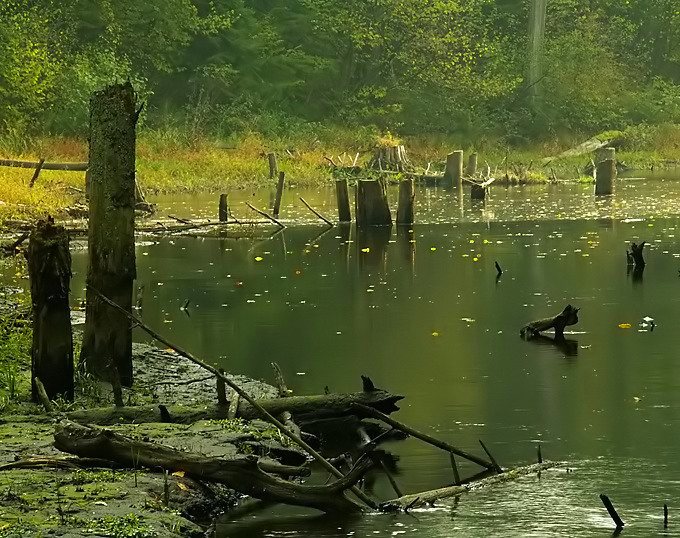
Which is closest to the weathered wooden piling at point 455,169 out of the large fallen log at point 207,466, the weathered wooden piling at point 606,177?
the weathered wooden piling at point 606,177

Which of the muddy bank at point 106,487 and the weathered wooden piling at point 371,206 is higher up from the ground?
the weathered wooden piling at point 371,206

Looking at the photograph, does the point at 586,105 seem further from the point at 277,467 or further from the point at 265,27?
the point at 277,467

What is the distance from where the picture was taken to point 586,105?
7288cm

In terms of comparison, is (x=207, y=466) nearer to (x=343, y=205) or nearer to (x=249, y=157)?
(x=343, y=205)

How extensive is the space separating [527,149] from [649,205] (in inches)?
1169

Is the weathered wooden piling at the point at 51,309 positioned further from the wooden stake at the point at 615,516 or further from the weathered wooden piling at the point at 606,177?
the weathered wooden piling at the point at 606,177

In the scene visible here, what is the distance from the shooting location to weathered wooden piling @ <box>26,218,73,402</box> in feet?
39.4

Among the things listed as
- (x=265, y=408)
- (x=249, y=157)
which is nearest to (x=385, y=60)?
(x=249, y=157)

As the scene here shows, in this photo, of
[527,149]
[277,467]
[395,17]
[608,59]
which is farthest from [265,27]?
[277,467]

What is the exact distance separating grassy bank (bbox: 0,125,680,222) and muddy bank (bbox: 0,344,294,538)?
1720cm

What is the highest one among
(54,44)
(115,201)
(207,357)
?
(54,44)

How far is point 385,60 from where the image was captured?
233 feet

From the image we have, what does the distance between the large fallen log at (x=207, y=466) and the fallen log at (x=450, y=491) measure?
11.9 inches

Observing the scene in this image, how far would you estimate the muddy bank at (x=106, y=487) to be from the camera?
8852mm
